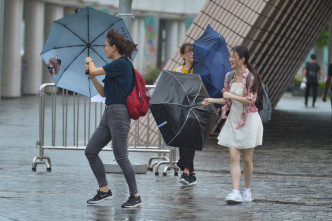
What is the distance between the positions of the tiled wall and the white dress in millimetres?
6237

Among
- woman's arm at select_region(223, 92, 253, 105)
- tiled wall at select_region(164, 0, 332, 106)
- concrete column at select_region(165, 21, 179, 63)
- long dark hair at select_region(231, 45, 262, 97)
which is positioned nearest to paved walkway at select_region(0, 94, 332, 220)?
woman's arm at select_region(223, 92, 253, 105)

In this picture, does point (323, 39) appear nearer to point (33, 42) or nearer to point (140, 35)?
point (140, 35)

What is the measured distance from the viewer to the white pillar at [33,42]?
131ft

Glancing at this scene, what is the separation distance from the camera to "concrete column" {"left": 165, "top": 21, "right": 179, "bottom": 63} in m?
57.4

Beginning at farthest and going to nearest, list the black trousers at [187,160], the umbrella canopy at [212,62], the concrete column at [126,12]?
1. the concrete column at [126,12]
2. the black trousers at [187,160]
3. the umbrella canopy at [212,62]

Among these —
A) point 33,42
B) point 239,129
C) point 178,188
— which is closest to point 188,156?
point 178,188

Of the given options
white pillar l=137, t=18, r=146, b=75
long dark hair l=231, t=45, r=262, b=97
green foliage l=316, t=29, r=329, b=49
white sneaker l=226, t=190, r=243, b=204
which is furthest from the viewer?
white pillar l=137, t=18, r=146, b=75

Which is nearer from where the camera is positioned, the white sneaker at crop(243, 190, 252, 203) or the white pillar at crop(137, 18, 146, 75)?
the white sneaker at crop(243, 190, 252, 203)

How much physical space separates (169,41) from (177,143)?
48.4m

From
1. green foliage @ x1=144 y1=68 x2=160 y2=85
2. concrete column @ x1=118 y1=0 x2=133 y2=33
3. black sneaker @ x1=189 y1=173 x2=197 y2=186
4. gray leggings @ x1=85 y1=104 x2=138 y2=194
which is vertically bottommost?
green foliage @ x1=144 y1=68 x2=160 y2=85

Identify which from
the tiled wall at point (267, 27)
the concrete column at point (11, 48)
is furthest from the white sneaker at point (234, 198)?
the concrete column at point (11, 48)

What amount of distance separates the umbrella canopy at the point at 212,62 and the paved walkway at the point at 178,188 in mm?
1169

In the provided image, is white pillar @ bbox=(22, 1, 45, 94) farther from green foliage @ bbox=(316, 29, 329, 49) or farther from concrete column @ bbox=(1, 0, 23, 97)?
green foliage @ bbox=(316, 29, 329, 49)

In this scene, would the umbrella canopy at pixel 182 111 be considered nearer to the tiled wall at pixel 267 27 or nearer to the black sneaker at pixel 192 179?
the black sneaker at pixel 192 179
